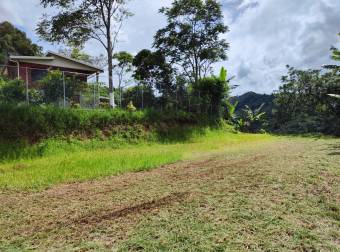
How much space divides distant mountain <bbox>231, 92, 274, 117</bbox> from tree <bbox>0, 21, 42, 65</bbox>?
23.8 metres

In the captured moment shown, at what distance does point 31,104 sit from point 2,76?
1.36 meters

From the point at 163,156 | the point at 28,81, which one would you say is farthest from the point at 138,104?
the point at 163,156

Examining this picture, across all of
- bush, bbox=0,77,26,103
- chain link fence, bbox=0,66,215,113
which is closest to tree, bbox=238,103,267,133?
chain link fence, bbox=0,66,215,113

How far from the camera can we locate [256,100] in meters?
32.5

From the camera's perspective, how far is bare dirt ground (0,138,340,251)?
3.03 meters

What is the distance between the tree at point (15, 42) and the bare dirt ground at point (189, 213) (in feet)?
107

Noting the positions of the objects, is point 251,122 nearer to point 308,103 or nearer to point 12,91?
point 308,103

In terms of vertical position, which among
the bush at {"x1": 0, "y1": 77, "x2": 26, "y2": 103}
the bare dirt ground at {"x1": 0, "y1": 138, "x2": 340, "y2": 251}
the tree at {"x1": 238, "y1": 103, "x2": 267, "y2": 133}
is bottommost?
the bare dirt ground at {"x1": 0, "y1": 138, "x2": 340, "y2": 251}

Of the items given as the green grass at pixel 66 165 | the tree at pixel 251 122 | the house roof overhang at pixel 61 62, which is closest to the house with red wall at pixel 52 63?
the house roof overhang at pixel 61 62

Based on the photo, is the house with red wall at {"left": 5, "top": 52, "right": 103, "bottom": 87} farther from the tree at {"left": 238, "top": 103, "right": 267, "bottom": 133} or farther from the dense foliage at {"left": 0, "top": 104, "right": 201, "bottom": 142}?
the tree at {"left": 238, "top": 103, "right": 267, "bottom": 133}

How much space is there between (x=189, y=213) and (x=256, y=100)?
3040 centimetres

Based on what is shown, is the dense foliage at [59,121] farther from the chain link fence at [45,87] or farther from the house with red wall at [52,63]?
the house with red wall at [52,63]

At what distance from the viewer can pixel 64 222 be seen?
12.3 feet

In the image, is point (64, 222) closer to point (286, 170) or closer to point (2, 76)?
point (286, 170)
